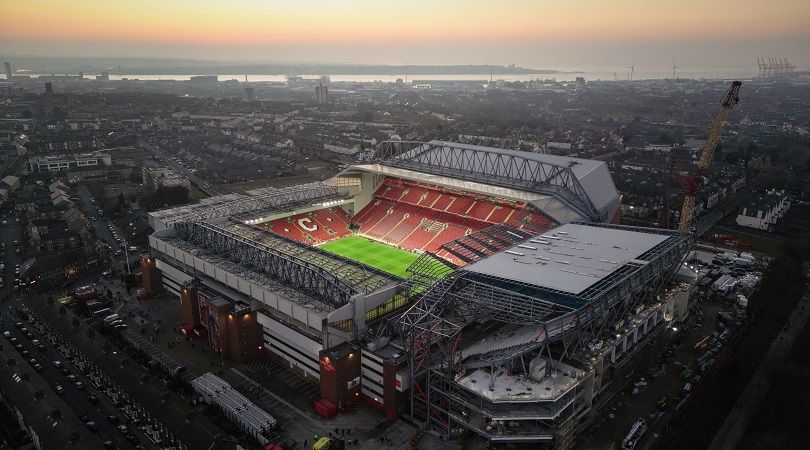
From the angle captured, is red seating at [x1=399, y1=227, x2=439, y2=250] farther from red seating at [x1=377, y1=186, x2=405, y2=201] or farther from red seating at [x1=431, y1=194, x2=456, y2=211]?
red seating at [x1=377, y1=186, x2=405, y2=201]

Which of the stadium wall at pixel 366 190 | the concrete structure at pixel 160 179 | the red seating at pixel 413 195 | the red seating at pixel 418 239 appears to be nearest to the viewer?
the red seating at pixel 418 239

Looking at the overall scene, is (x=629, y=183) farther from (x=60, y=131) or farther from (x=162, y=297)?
(x=60, y=131)

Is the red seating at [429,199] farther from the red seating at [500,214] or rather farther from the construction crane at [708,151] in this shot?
the construction crane at [708,151]

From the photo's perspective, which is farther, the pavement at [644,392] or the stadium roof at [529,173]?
the stadium roof at [529,173]

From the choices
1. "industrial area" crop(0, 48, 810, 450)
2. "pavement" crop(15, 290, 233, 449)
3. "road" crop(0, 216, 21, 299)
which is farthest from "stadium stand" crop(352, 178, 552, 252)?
"road" crop(0, 216, 21, 299)

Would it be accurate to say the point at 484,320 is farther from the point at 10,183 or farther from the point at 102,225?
the point at 10,183

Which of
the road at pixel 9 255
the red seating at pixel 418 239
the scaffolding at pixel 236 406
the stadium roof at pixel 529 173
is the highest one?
the stadium roof at pixel 529 173

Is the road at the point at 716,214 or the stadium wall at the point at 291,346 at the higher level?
the road at the point at 716,214

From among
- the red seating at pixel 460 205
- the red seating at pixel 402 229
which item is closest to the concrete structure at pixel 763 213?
the red seating at pixel 460 205
